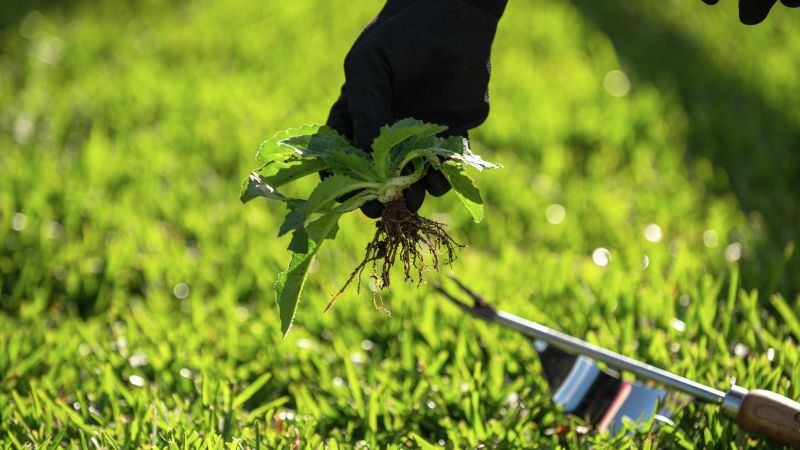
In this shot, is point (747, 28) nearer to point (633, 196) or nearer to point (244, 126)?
point (633, 196)

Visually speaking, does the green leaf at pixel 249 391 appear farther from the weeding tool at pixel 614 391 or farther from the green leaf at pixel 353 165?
the green leaf at pixel 353 165

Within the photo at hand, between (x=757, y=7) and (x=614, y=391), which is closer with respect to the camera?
(x=757, y=7)

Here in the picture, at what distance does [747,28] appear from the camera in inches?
210

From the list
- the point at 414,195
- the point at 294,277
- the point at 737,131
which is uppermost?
the point at 414,195

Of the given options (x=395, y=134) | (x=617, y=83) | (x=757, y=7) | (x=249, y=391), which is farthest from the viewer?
(x=617, y=83)

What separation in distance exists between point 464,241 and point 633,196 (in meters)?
0.69

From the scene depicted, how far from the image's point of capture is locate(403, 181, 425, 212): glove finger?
6.20ft

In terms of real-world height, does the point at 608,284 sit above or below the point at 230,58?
above

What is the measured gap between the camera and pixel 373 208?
1899 millimetres

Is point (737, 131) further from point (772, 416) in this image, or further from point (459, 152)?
point (459, 152)

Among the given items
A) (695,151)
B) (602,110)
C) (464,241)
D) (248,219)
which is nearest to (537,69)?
(602,110)

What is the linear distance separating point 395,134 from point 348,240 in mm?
1481

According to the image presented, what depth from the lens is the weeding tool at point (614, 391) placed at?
1948 millimetres

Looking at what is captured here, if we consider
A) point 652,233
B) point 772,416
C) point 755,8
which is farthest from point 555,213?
point 772,416
